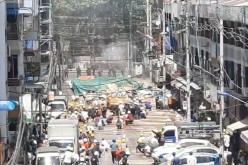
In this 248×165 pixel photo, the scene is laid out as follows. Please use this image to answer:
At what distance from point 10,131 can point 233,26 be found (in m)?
12.8

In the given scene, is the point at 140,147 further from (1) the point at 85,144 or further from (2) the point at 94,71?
(2) the point at 94,71

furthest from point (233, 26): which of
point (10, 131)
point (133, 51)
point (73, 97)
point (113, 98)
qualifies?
point (133, 51)

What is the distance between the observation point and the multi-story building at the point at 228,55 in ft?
137

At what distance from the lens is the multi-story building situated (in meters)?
41.9

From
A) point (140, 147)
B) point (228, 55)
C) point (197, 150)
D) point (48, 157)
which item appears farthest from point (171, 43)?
point (48, 157)

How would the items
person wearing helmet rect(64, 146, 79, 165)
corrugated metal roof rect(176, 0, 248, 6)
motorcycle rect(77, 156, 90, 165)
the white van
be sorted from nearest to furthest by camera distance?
1. the white van
2. person wearing helmet rect(64, 146, 79, 165)
3. motorcycle rect(77, 156, 90, 165)
4. corrugated metal roof rect(176, 0, 248, 6)

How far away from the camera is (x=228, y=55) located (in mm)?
46375

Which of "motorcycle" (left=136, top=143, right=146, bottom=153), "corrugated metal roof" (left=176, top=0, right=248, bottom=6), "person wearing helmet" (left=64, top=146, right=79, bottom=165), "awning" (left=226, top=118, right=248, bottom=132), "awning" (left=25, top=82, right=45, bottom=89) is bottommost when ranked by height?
"motorcycle" (left=136, top=143, right=146, bottom=153)

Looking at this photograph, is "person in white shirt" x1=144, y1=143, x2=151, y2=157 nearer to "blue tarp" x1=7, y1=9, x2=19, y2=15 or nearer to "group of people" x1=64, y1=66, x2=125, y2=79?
"blue tarp" x1=7, y1=9, x2=19, y2=15

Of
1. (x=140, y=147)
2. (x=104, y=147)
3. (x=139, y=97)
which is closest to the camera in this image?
(x=104, y=147)

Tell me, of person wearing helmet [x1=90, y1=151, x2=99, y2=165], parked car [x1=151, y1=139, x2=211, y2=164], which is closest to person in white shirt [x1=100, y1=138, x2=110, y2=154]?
person wearing helmet [x1=90, y1=151, x2=99, y2=165]

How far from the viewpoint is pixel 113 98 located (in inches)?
2394

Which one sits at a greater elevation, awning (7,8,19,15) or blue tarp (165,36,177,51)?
awning (7,8,19,15)

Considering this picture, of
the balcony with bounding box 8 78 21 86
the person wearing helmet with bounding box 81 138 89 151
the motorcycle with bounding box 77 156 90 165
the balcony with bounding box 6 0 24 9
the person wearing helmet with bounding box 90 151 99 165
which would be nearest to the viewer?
the motorcycle with bounding box 77 156 90 165
